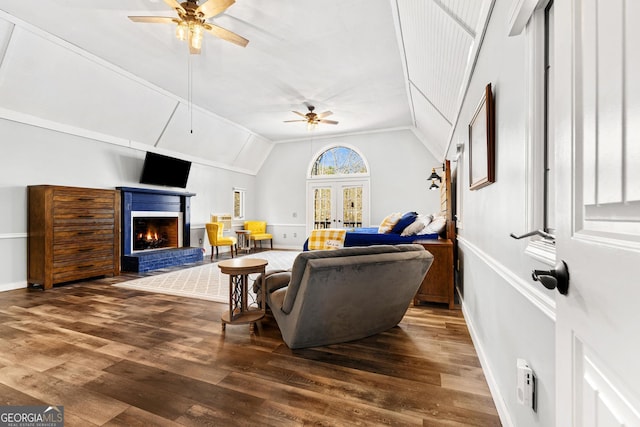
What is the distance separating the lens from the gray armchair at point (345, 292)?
2.03 metres

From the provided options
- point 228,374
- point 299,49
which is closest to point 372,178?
point 299,49

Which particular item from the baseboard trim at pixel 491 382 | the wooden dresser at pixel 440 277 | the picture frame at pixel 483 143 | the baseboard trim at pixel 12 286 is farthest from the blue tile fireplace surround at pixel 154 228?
the picture frame at pixel 483 143

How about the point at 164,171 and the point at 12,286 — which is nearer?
the point at 12,286

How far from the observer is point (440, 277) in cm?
342

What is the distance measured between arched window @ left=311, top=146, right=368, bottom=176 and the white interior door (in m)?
7.52

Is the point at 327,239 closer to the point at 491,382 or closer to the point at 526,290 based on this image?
the point at 491,382

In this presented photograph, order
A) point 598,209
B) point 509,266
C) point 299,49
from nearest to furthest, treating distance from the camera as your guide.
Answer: point 598,209, point 509,266, point 299,49

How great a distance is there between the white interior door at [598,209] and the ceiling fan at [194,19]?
2828mm

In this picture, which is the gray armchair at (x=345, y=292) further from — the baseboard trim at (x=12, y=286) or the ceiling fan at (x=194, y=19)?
the baseboard trim at (x=12, y=286)

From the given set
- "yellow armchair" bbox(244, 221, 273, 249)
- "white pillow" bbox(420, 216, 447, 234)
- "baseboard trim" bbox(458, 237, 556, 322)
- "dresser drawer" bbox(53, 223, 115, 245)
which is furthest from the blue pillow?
"yellow armchair" bbox(244, 221, 273, 249)

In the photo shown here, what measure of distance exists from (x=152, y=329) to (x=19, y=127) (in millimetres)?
3826

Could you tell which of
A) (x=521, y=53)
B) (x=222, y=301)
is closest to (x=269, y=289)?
(x=222, y=301)

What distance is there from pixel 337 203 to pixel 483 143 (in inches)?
255

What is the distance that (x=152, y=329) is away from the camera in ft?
8.92
